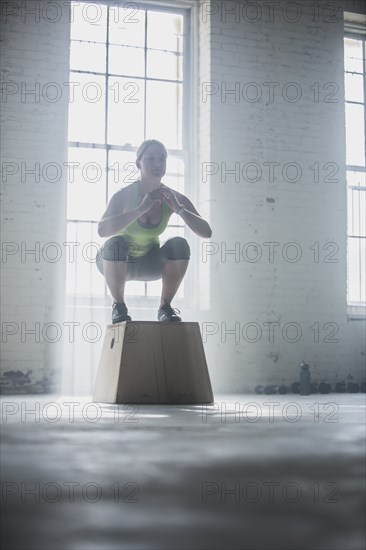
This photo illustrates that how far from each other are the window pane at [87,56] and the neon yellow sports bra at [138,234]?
2.09 m

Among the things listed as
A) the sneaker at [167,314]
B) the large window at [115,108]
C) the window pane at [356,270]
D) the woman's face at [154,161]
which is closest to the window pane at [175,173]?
the large window at [115,108]

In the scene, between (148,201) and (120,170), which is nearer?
(148,201)

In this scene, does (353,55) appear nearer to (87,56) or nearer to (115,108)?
(115,108)

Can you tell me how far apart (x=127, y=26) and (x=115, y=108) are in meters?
0.66

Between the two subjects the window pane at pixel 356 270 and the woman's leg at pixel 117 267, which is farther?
the window pane at pixel 356 270

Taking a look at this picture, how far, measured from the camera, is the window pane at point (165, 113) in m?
5.91

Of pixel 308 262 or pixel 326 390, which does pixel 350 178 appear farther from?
pixel 326 390

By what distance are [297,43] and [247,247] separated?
1.73m

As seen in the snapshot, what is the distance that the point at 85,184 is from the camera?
5633mm

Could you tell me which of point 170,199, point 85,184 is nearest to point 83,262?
point 85,184

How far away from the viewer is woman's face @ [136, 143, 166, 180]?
399 cm

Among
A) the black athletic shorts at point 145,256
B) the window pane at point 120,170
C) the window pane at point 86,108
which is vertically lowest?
the black athletic shorts at point 145,256

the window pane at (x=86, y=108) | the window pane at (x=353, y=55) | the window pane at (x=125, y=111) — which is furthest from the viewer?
the window pane at (x=353, y=55)

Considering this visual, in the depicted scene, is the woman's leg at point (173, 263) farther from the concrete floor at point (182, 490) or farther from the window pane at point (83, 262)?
the concrete floor at point (182, 490)
